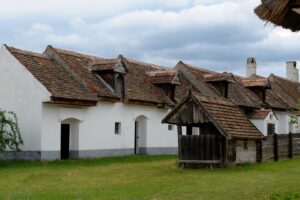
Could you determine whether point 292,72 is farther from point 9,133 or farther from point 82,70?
point 9,133

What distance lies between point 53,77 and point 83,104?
2.01m

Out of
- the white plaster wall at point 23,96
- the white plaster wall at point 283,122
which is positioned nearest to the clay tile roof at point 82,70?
the white plaster wall at point 23,96

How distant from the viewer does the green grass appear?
46.6 ft

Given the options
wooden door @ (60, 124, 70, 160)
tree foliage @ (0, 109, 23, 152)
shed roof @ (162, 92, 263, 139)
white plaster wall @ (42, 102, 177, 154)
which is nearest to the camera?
shed roof @ (162, 92, 263, 139)

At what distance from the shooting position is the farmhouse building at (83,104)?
87.6 ft

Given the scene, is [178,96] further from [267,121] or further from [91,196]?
[91,196]

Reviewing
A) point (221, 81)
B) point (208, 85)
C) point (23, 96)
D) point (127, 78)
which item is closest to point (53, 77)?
point (23, 96)

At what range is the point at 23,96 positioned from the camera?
1065 inches

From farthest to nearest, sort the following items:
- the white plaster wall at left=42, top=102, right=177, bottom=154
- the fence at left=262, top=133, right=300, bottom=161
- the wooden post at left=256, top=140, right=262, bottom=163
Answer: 1. the white plaster wall at left=42, top=102, right=177, bottom=154
2. the fence at left=262, top=133, right=300, bottom=161
3. the wooden post at left=256, top=140, right=262, bottom=163

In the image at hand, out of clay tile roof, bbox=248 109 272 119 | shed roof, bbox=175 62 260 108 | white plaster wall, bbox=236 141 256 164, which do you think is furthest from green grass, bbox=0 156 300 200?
shed roof, bbox=175 62 260 108

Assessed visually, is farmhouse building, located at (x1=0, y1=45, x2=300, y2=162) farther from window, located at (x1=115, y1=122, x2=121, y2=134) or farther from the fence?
the fence

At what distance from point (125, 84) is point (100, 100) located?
3132 mm

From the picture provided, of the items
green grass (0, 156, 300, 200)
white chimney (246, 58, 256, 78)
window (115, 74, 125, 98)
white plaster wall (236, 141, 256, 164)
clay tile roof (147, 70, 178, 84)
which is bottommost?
green grass (0, 156, 300, 200)

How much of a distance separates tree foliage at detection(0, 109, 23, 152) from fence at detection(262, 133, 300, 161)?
11437 mm
